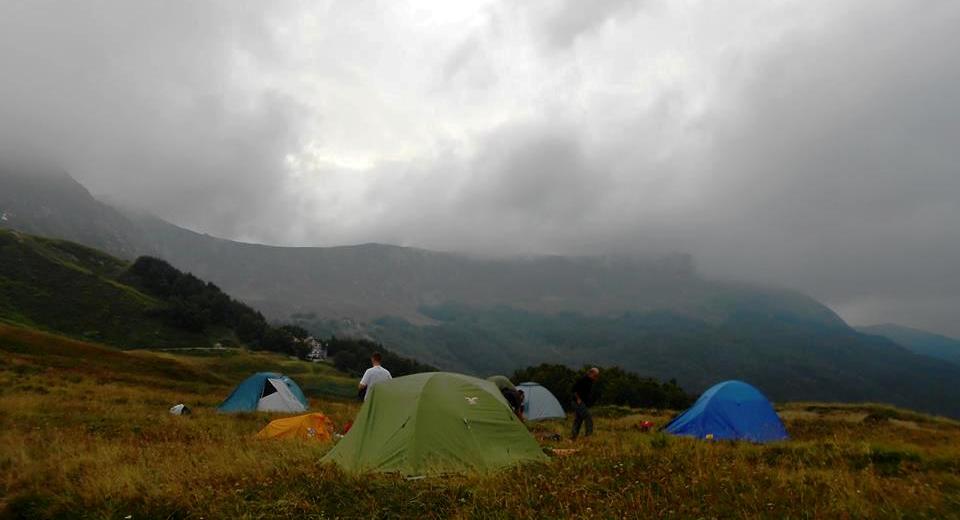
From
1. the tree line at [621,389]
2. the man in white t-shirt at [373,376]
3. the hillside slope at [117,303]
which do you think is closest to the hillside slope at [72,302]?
the hillside slope at [117,303]

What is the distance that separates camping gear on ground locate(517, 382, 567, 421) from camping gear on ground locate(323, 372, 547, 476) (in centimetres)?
2012

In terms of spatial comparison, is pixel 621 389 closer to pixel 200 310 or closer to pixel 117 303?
pixel 200 310

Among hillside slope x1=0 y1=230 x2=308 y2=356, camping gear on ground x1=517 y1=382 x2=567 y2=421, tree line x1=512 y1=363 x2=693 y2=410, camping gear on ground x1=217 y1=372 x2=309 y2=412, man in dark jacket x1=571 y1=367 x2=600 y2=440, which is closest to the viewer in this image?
man in dark jacket x1=571 y1=367 x2=600 y2=440

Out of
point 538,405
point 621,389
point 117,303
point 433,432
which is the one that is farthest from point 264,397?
point 117,303

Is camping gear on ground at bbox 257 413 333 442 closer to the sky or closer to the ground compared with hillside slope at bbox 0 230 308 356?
closer to the ground

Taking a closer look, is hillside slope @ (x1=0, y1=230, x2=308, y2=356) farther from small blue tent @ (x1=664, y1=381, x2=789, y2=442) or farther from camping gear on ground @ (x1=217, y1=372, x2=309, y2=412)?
small blue tent @ (x1=664, y1=381, x2=789, y2=442)

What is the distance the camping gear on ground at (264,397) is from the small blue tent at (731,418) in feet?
62.0

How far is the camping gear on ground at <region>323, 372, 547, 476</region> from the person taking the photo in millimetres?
10188

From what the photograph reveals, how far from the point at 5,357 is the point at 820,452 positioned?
153ft

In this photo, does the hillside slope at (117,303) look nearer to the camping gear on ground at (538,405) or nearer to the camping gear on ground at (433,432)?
the camping gear on ground at (538,405)

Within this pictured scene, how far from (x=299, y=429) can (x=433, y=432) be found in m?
8.00

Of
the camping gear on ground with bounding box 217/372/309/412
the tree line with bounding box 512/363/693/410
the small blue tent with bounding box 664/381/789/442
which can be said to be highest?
the small blue tent with bounding box 664/381/789/442

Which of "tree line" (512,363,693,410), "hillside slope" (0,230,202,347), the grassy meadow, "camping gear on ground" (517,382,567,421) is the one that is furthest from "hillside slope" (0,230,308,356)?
the grassy meadow

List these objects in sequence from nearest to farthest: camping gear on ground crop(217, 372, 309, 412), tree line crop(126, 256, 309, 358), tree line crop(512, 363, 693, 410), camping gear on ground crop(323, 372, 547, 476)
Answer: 1. camping gear on ground crop(323, 372, 547, 476)
2. camping gear on ground crop(217, 372, 309, 412)
3. tree line crop(512, 363, 693, 410)
4. tree line crop(126, 256, 309, 358)
